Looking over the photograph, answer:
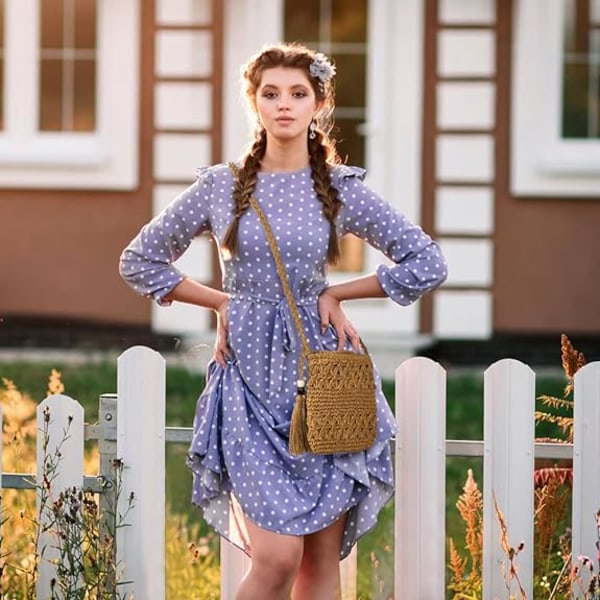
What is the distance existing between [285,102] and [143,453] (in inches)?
36.2

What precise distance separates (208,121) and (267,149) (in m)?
6.57

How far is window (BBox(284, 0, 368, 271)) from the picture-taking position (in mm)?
10375

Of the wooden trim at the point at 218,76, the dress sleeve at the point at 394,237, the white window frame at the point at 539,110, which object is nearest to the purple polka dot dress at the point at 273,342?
the dress sleeve at the point at 394,237

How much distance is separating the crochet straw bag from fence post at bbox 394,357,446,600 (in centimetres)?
26

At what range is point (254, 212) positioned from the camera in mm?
3799

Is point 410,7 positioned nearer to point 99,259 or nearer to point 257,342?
point 99,259

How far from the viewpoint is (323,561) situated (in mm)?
3820

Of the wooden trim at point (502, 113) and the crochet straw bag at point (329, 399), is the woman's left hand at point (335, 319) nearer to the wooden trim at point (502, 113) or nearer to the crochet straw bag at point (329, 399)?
the crochet straw bag at point (329, 399)

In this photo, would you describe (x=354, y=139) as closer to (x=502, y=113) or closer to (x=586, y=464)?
(x=502, y=113)

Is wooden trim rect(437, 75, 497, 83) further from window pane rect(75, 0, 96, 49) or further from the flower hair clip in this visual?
the flower hair clip

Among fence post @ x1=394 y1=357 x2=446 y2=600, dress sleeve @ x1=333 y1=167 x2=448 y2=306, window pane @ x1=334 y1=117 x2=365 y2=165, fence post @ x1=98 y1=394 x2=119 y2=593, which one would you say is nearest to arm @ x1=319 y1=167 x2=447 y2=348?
dress sleeve @ x1=333 y1=167 x2=448 y2=306

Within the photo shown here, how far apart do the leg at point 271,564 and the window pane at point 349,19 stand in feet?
22.9

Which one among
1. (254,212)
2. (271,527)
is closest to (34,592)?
(271,527)

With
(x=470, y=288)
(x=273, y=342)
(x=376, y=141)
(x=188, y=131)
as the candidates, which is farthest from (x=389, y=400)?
(x=273, y=342)
